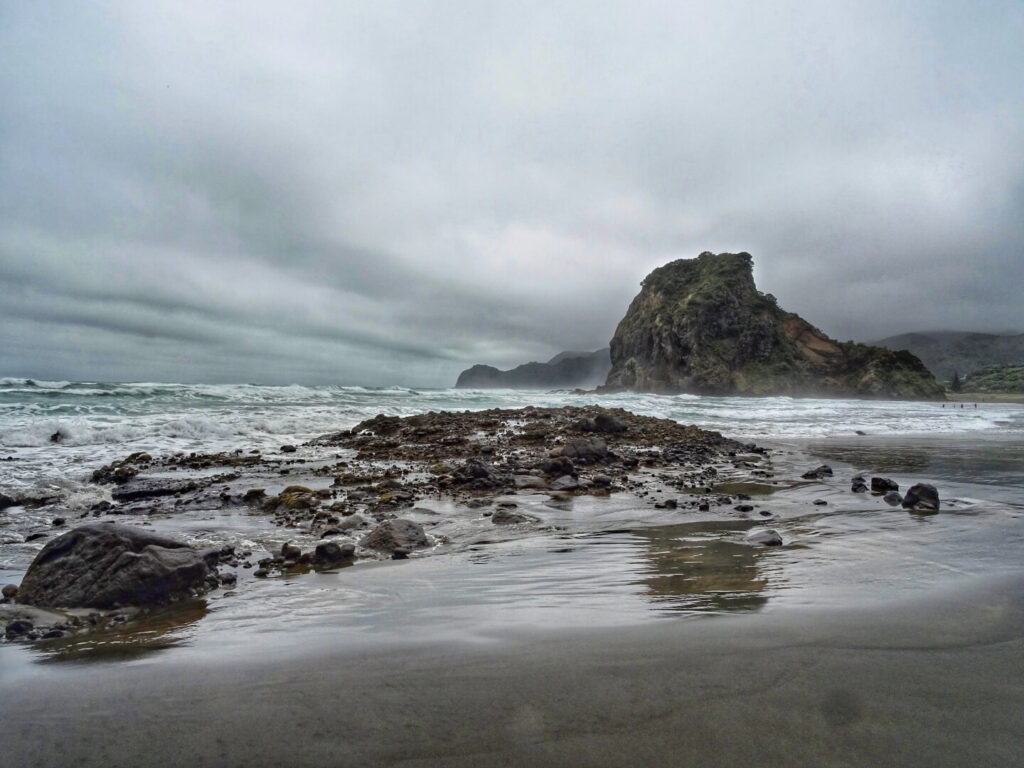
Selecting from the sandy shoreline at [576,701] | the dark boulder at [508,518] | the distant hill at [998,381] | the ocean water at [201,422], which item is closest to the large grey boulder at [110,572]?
the sandy shoreline at [576,701]

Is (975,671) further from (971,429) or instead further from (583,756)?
(971,429)

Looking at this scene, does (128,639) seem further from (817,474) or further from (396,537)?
(817,474)

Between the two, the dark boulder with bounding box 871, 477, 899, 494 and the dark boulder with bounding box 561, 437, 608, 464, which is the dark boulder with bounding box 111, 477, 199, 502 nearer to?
the dark boulder with bounding box 561, 437, 608, 464

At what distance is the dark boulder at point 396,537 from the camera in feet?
16.2

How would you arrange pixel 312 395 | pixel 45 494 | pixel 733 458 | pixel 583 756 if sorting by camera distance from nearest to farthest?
pixel 583 756 → pixel 45 494 → pixel 733 458 → pixel 312 395

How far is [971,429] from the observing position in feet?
74.7

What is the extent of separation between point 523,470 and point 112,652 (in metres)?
7.80

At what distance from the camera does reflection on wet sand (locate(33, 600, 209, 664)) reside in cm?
263

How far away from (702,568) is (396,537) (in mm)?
2864

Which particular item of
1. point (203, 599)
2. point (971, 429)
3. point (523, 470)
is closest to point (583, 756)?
point (203, 599)

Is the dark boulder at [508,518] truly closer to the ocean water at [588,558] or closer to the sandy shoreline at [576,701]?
the ocean water at [588,558]

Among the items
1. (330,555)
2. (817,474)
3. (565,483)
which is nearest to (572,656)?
(330,555)

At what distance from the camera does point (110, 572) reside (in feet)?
11.5

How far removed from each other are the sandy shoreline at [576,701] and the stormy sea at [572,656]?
1cm
